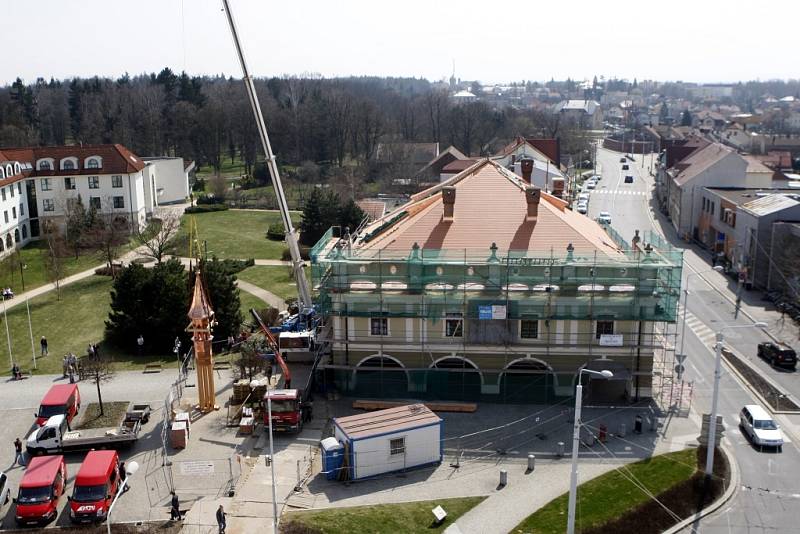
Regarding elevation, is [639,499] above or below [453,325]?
below

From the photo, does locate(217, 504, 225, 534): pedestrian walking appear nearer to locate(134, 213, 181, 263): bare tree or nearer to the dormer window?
locate(134, 213, 181, 263): bare tree

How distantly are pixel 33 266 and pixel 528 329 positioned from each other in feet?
140

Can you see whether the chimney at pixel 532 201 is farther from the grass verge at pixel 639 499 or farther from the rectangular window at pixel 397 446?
the rectangular window at pixel 397 446

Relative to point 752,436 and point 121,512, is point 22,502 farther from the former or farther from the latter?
point 752,436

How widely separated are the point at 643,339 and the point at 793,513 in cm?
1003

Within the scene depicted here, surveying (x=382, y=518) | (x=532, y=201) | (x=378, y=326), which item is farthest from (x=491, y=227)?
(x=382, y=518)

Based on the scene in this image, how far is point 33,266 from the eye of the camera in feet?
200

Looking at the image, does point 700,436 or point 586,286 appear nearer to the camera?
point 700,436

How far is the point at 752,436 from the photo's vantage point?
3222 cm

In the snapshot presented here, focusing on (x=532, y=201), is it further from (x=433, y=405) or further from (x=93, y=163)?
(x=93, y=163)

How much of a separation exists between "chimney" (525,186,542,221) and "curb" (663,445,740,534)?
14.0 metres

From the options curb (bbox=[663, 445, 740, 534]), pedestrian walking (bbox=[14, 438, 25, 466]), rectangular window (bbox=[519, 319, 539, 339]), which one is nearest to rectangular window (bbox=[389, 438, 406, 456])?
rectangular window (bbox=[519, 319, 539, 339])

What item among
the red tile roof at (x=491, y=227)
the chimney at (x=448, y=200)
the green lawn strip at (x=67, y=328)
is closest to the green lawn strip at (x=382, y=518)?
the red tile roof at (x=491, y=227)

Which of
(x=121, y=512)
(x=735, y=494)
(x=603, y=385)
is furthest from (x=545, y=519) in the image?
(x=121, y=512)
